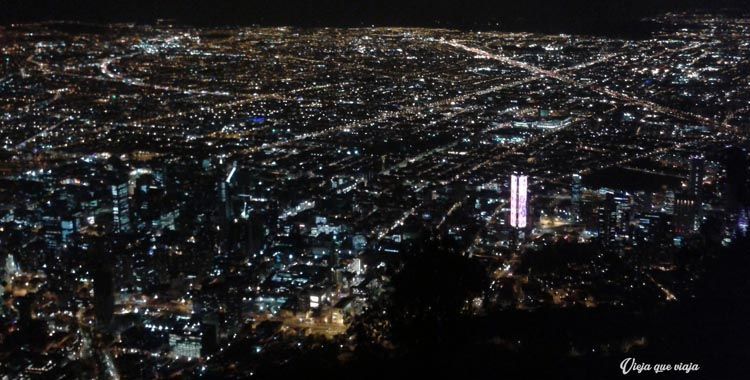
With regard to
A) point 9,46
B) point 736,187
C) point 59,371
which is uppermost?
point 9,46

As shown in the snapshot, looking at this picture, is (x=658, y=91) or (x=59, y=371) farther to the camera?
(x=658, y=91)

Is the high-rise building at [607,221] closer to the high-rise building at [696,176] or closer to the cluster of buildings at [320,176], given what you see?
the cluster of buildings at [320,176]

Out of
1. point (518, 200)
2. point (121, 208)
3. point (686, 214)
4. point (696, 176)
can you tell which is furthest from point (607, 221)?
point (121, 208)

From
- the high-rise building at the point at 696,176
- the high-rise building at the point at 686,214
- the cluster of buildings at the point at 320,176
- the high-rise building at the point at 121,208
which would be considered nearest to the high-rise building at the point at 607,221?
the cluster of buildings at the point at 320,176

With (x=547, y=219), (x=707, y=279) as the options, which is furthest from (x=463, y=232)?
(x=707, y=279)

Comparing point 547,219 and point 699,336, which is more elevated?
point 699,336

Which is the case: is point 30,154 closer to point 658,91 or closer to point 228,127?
point 228,127

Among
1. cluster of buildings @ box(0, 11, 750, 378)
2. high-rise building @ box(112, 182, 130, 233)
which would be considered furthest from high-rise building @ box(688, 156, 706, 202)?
high-rise building @ box(112, 182, 130, 233)
